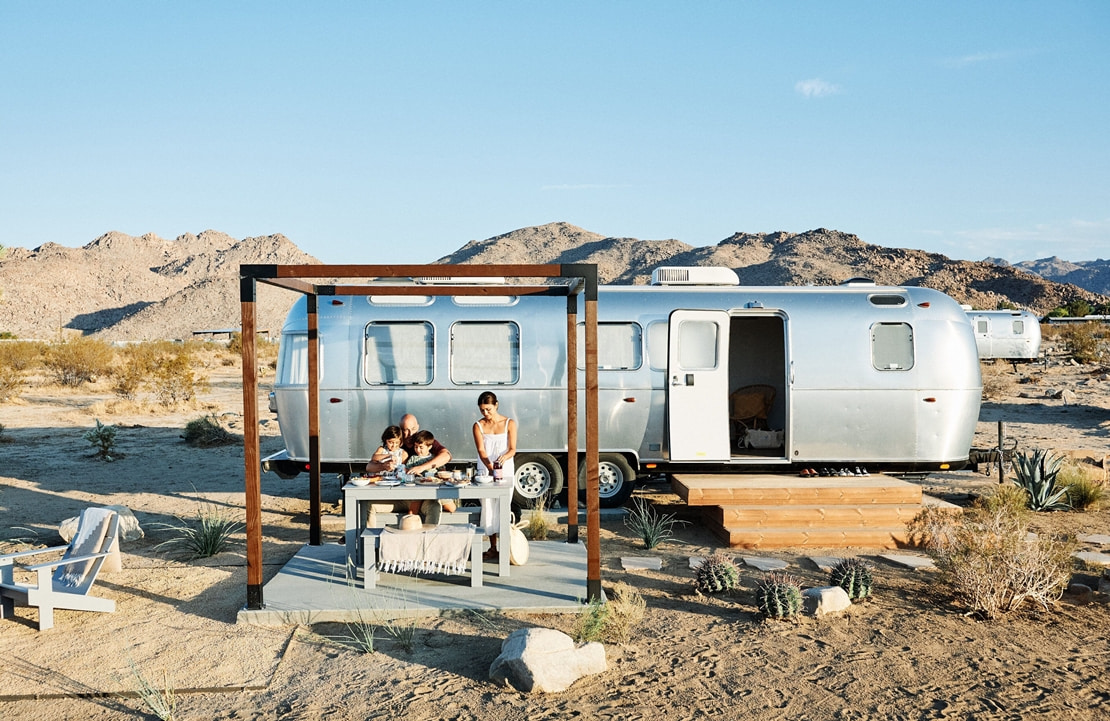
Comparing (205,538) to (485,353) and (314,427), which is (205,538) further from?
(485,353)

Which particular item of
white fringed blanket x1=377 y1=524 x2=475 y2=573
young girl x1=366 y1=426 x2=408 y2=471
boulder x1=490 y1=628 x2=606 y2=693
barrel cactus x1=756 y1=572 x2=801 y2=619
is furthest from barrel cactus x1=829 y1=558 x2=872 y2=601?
young girl x1=366 y1=426 x2=408 y2=471

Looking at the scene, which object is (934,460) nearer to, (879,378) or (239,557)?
(879,378)

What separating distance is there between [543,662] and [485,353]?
5194 millimetres

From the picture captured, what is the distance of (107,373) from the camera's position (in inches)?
1097

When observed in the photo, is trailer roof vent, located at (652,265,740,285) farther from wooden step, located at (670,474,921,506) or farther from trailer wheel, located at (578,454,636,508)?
wooden step, located at (670,474,921,506)

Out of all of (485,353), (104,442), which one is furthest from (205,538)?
(104,442)

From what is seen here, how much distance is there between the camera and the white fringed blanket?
6582mm

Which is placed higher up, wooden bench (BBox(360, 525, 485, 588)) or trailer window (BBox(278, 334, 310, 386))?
trailer window (BBox(278, 334, 310, 386))

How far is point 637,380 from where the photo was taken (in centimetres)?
975

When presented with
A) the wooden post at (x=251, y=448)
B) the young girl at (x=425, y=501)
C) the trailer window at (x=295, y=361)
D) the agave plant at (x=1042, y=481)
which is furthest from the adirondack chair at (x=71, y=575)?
the agave plant at (x=1042, y=481)

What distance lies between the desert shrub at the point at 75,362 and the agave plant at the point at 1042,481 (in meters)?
25.8

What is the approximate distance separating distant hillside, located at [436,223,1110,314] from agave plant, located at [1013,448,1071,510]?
168 feet

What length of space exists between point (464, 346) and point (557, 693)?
5313mm

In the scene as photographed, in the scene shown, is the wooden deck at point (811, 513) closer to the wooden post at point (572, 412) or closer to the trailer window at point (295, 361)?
the wooden post at point (572, 412)
